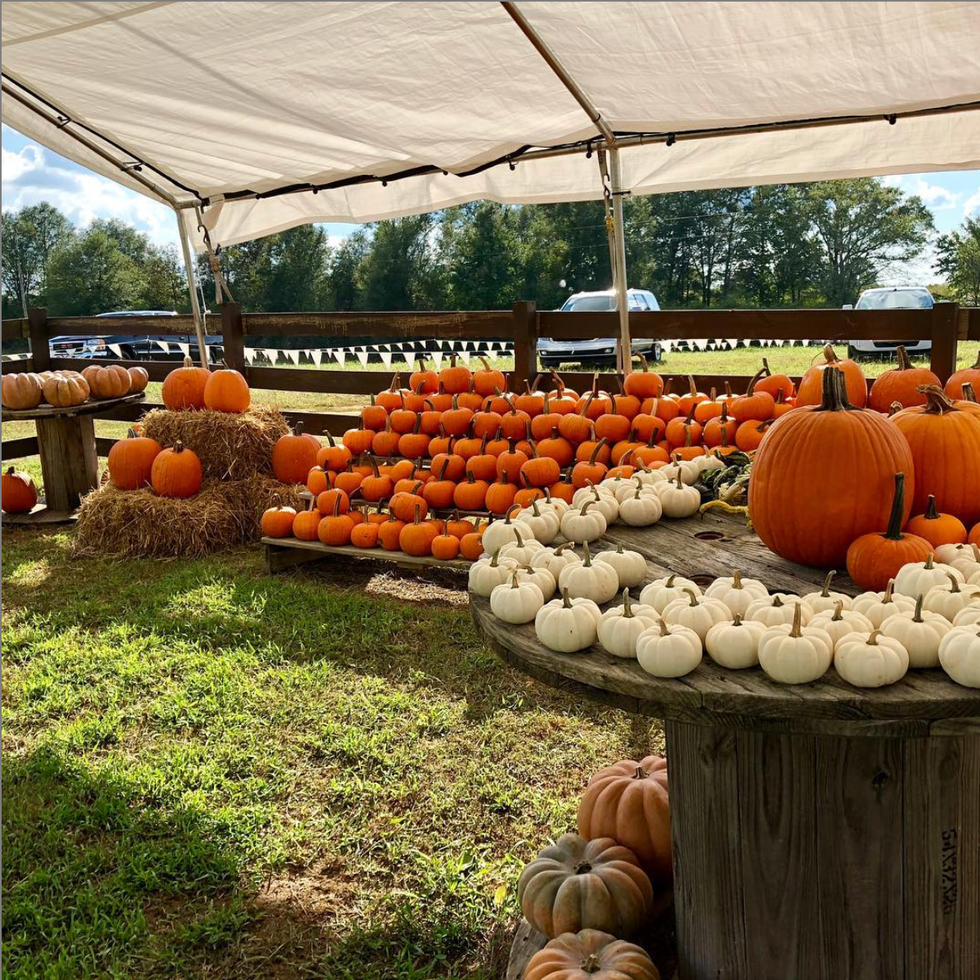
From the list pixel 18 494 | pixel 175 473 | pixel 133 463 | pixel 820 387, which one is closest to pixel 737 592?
pixel 820 387

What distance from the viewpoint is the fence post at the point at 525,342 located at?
17.7 ft

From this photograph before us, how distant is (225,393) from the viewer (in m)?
6.19

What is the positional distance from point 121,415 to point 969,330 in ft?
20.3

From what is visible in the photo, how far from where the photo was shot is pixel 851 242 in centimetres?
2947

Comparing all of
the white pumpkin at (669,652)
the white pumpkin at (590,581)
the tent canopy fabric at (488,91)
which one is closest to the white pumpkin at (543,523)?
the white pumpkin at (590,581)

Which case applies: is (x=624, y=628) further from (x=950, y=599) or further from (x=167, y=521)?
(x=167, y=521)

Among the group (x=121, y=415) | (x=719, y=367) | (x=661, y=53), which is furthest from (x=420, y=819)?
(x=719, y=367)

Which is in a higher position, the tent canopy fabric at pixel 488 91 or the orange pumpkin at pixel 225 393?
the tent canopy fabric at pixel 488 91

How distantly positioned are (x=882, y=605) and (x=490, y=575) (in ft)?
2.27

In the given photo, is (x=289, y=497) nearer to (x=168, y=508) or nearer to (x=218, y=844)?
(x=168, y=508)

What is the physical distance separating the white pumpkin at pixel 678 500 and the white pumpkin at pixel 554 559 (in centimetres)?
41

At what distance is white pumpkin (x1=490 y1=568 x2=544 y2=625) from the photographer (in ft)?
5.17

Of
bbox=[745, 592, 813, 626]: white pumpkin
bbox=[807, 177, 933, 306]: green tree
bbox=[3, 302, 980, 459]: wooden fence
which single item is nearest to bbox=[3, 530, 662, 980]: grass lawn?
bbox=[745, 592, 813, 626]: white pumpkin

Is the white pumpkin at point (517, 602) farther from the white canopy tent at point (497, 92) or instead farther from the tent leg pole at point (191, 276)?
the tent leg pole at point (191, 276)
